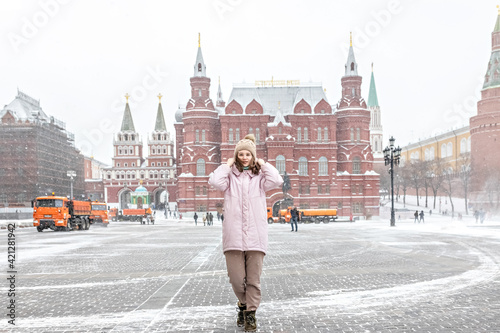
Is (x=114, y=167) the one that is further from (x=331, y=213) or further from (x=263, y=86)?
(x=331, y=213)

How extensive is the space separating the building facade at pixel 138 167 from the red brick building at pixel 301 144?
31.1 meters

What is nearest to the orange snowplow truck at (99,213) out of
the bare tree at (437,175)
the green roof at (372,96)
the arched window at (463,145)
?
the bare tree at (437,175)

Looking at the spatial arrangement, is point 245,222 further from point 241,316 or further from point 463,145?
point 463,145

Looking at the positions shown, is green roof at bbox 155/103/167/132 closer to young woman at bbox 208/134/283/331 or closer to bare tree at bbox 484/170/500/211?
bare tree at bbox 484/170/500/211

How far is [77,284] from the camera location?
27.7 ft

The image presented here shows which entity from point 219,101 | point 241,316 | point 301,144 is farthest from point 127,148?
point 241,316

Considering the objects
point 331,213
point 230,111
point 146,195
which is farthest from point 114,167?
point 331,213

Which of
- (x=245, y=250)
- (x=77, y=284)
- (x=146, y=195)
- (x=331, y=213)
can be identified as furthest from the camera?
(x=146, y=195)

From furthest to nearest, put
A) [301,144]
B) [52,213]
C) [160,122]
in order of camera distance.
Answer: [160,122]
[301,144]
[52,213]

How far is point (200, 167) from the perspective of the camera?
64.0 metres

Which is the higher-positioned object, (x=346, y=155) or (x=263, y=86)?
(x=263, y=86)

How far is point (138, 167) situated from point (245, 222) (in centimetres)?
9402

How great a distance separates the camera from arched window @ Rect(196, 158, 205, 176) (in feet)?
210

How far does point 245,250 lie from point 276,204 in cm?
5713
